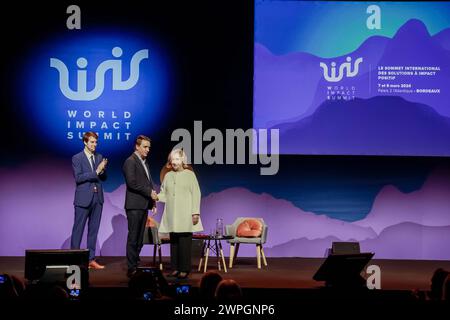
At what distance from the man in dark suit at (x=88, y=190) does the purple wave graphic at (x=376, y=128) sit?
2377 millimetres

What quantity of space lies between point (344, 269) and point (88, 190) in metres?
3.38

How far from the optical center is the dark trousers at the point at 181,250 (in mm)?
6582

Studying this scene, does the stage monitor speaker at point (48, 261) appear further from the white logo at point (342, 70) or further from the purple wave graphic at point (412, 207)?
the purple wave graphic at point (412, 207)

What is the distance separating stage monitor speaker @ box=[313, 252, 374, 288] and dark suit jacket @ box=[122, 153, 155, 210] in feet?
7.35

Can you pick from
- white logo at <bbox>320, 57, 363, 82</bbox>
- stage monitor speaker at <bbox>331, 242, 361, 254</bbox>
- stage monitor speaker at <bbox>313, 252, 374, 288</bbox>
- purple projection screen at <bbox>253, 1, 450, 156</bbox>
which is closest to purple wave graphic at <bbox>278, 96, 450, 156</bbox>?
purple projection screen at <bbox>253, 1, 450, 156</bbox>

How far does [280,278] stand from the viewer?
22.5 ft

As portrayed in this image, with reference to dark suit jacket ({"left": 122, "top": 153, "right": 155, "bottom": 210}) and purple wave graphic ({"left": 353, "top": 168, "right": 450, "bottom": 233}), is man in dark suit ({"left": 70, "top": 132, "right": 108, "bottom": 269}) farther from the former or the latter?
purple wave graphic ({"left": 353, "top": 168, "right": 450, "bottom": 233})

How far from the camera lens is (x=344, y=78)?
8398 millimetres

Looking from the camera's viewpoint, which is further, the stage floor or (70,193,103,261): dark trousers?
(70,193,103,261): dark trousers

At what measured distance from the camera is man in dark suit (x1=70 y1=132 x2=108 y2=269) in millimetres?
7301
